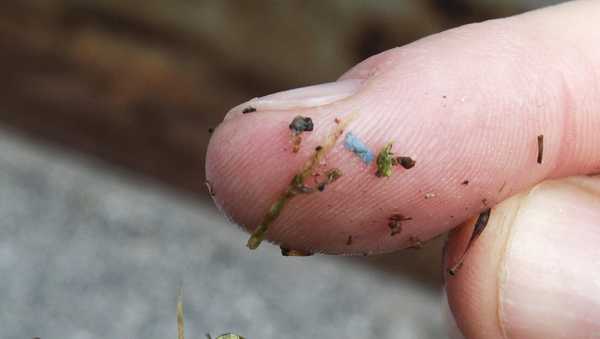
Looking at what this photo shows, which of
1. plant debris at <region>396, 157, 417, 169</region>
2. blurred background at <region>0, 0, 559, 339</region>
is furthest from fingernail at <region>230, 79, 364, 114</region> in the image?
blurred background at <region>0, 0, 559, 339</region>

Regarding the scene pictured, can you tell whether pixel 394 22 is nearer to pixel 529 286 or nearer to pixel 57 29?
pixel 57 29

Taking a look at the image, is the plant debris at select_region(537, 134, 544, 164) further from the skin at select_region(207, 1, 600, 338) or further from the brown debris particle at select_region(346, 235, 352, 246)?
the brown debris particle at select_region(346, 235, 352, 246)

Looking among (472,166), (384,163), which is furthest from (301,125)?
(472,166)

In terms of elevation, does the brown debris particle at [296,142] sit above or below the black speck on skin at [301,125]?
below

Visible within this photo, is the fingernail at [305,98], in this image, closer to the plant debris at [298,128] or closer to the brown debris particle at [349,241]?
the plant debris at [298,128]

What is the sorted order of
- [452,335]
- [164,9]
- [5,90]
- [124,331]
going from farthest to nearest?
[5,90], [164,9], [124,331], [452,335]

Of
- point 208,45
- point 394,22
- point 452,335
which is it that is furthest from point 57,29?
point 452,335

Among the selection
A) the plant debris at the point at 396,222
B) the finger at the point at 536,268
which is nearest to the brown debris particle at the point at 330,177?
the plant debris at the point at 396,222
